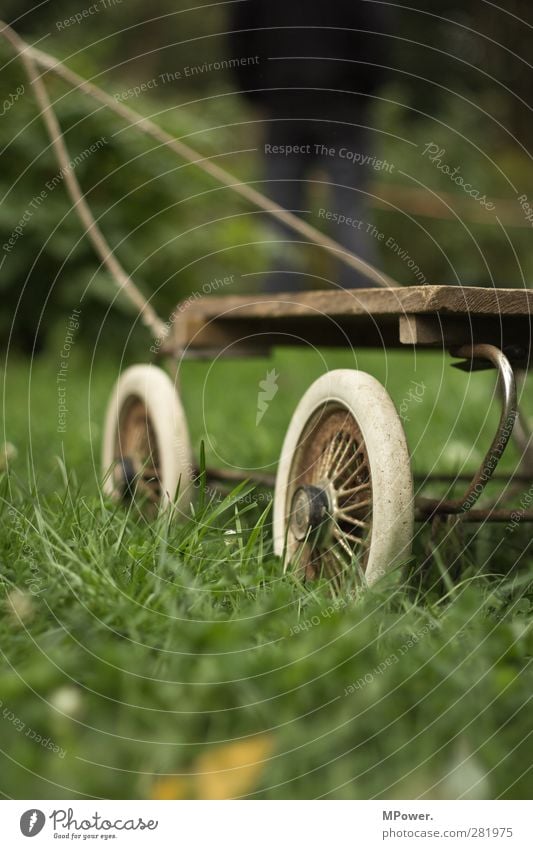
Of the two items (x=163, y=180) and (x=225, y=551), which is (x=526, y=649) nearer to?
(x=225, y=551)

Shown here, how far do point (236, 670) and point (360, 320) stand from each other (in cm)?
79

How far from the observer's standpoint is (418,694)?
1069mm

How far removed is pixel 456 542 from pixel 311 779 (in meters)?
0.63

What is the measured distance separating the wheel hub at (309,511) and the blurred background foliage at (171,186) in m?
0.66

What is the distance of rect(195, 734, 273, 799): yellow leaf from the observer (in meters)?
0.99

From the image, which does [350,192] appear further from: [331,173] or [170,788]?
[170,788]

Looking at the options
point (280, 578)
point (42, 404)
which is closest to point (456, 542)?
point (280, 578)

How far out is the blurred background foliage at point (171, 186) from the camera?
4.39 meters

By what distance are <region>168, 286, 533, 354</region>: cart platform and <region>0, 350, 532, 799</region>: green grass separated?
0.33 metres

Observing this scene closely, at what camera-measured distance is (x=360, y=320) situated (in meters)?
1.69

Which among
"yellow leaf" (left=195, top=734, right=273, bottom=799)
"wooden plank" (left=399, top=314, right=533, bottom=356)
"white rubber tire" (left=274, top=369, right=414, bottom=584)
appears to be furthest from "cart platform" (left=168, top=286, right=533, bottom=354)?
"yellow leaf" (left=195, top=734, right=273, bottom=799)

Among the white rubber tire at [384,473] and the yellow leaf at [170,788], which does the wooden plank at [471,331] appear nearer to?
the white rubber tire at [384,473]

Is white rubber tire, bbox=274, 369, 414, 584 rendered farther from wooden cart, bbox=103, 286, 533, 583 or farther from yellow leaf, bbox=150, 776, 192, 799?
yellow leaf, bbox=150, 776, 192, 799
